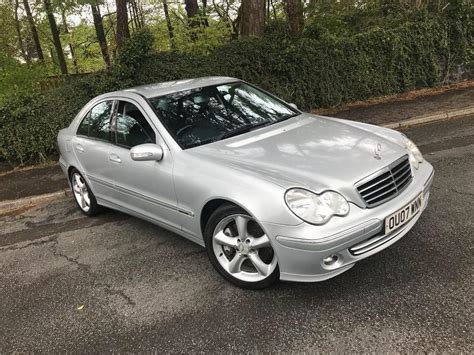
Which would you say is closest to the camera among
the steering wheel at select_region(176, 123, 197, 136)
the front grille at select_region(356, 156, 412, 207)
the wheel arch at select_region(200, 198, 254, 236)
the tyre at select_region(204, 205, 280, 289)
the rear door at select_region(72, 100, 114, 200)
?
the front grille at select_region(356, 156, 412, 207)

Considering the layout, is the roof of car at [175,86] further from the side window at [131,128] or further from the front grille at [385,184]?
the front grille at [385,184]

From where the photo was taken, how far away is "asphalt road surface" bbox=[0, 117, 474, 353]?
8.78 ft

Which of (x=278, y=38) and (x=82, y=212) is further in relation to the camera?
(x=278, y=38)

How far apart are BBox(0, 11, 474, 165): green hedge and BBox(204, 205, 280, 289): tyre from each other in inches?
232

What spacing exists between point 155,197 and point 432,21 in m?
9.20

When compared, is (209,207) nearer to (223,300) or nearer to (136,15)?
(223,300)

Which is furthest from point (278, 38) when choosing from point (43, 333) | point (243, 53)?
point (43, 333)

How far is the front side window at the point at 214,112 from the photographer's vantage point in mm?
3826

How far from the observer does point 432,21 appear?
10195 mm

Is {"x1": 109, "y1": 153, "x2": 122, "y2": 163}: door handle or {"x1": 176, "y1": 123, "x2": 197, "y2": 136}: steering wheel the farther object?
{"x1": 109, "y1": 153, "x2": 122, "y2": 163}: door handle

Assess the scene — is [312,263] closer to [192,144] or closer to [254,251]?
[254,251]

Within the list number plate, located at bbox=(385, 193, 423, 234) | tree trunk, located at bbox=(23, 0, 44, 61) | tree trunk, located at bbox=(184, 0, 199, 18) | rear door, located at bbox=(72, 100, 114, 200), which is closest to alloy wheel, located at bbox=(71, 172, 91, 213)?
rear door, located at bbox=(72, 100, 114, 200)

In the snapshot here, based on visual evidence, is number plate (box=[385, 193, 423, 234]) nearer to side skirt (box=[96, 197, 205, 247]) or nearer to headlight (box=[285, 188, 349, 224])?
headlight (box=[285, 188, 349, 224])

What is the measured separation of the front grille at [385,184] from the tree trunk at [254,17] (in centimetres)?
688
